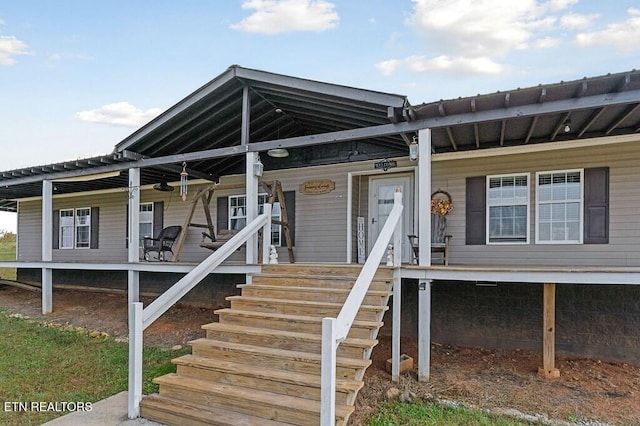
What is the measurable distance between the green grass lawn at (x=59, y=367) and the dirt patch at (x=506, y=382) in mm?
670

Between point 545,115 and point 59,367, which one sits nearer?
point 545,115

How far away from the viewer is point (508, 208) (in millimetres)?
6723

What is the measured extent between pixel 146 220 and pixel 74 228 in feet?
9.62

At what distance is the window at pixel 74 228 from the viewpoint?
11570 millimetres

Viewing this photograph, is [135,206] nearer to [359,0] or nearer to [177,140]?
[177,140]

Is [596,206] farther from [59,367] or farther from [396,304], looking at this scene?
[59,367]

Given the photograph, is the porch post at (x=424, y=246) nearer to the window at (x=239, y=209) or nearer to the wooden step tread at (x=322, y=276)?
the wooden step tread at (x=322, y=276)

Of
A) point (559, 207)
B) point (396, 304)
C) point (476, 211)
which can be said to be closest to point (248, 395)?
point (396, 304)

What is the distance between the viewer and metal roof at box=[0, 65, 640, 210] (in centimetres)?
470

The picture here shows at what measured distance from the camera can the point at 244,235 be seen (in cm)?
568

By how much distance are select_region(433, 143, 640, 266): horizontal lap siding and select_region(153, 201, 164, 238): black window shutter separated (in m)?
6.64

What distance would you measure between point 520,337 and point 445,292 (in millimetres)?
1304

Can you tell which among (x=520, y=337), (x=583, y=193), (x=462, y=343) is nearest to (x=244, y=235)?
(x=462, y=343)

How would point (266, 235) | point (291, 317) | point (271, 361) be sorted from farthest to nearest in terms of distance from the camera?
point (266, 235) → point (291, 317) → point (271, 361)
